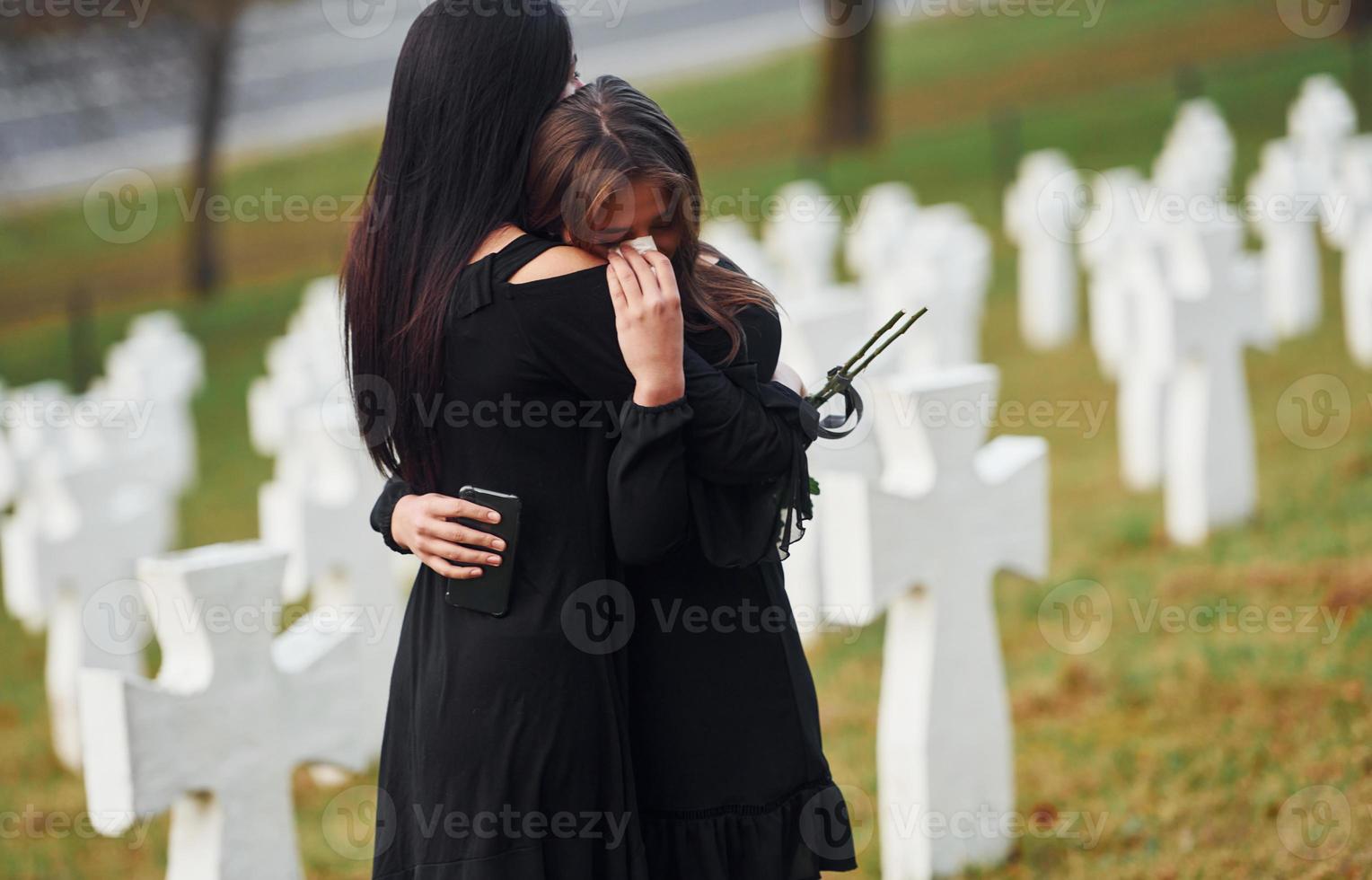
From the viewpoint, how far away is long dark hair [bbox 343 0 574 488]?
8.59 ft

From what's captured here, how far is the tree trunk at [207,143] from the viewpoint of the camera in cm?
1722

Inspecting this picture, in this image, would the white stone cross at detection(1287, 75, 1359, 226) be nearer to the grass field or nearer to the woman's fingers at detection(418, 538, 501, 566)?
the grass field

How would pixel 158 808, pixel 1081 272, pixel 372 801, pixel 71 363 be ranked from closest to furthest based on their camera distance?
pixel 158 808 → pixel 372 801 → pixel 1081 272 → pixel 71 363

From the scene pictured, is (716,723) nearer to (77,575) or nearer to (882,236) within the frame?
(77,575)

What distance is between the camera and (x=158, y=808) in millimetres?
3404

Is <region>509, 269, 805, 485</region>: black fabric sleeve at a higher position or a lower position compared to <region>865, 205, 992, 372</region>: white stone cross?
lower

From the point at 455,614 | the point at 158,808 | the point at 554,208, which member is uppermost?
the point at 554,208

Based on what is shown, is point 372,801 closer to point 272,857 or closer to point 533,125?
point 272,857

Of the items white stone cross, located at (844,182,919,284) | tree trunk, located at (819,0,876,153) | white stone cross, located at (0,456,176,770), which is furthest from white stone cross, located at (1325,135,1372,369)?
tree trunk, located at (819,0,876,153)

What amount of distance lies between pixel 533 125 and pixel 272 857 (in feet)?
6.14

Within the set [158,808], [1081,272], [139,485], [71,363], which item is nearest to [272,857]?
[158,808]

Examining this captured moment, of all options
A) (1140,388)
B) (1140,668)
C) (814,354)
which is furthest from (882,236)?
(1140,668)

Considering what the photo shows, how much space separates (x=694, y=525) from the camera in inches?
106

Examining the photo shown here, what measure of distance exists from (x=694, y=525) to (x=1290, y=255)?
26.4ft
